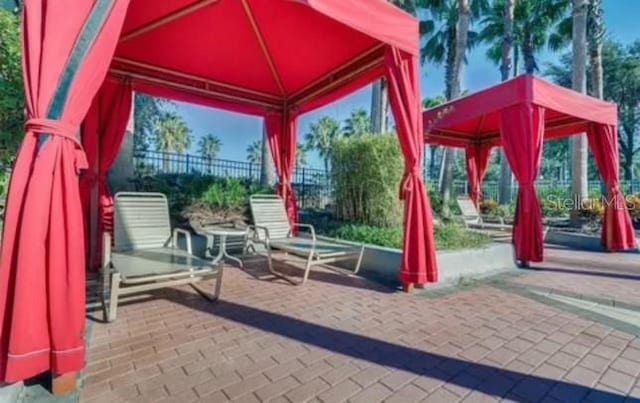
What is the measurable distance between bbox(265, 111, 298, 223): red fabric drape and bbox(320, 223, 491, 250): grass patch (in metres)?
1.20

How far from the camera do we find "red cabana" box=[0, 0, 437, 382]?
1.77 m

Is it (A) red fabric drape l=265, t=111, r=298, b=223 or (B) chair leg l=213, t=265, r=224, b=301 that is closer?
(B) chair leg l=213, t=265, r=224, b=301

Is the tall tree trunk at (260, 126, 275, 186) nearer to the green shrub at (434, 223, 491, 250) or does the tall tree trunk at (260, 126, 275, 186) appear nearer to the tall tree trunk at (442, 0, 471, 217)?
the tall tree trunk at (442, 0, 471, 217)

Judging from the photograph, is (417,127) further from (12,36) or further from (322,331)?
(12,36)

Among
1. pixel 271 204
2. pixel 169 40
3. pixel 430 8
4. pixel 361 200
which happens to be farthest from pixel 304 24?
pixel 430 8

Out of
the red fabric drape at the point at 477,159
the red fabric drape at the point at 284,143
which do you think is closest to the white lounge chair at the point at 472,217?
the red fabric drape at the point at 477,159

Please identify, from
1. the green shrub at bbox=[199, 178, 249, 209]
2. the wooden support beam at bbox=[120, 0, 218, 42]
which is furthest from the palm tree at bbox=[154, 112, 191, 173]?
the wooden support beam at bbox=[120, 0, 218, 42]

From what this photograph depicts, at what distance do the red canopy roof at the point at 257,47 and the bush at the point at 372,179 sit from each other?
102 centimetres

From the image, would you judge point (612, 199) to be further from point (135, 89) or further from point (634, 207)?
point (135, 89)

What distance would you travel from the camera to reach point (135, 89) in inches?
195

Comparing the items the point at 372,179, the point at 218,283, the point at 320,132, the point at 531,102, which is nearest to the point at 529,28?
the point at 531,102

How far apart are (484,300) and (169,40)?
4698 mm

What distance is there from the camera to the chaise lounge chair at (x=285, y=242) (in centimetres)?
418

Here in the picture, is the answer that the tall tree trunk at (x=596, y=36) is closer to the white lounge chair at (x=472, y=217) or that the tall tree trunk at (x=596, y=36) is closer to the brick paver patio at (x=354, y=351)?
the white lounge chair at (x=472, y=217)
